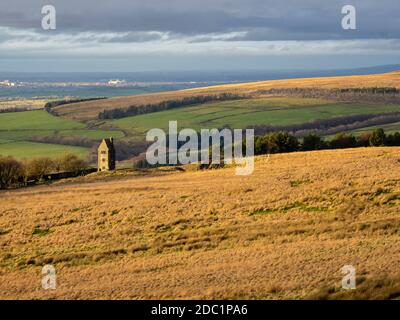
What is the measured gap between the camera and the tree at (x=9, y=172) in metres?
66.2

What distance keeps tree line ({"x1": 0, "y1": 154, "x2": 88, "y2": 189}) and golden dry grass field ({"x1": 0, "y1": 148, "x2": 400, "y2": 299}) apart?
19286 mm

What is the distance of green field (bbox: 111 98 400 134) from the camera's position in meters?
130

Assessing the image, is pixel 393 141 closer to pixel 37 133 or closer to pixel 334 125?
pixel 334 125

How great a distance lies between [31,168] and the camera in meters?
72.8

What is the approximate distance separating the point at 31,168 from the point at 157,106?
96.0m

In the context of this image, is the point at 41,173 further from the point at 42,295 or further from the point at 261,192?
the point at 42,295

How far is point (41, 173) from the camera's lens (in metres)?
72.3

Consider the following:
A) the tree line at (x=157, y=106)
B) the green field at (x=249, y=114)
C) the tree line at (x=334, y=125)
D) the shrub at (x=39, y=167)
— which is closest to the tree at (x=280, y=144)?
the shrub at (x=39, y=167)

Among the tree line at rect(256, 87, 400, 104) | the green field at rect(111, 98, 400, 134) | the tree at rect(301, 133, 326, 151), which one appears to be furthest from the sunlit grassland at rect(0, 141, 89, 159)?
the tree line at rect(256, 87, 400, 104)

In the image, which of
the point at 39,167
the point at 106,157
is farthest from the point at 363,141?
the point at 39,167

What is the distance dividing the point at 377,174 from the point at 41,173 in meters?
45.9

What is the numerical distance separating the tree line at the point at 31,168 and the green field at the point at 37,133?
17.8 metres

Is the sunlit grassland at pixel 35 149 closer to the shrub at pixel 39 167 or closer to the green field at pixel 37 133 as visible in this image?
the green field at pixel 37 133
